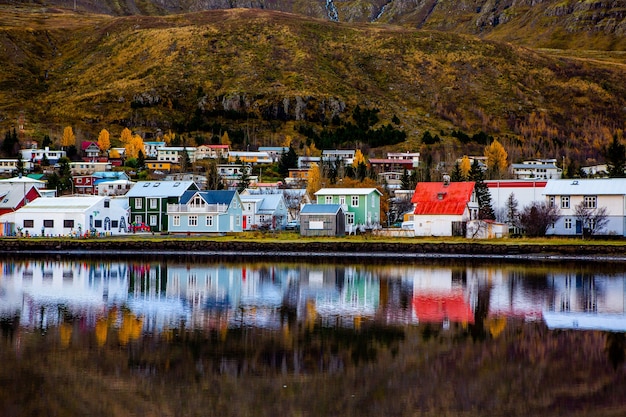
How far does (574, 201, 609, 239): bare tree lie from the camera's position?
58.7 m

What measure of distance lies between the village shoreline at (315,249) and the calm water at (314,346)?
10.9 m

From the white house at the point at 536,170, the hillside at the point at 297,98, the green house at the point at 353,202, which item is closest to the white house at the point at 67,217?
the green house at the point at 353,202

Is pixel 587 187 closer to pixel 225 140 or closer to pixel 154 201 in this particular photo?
pixel 154 201

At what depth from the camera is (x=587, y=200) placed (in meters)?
60.1

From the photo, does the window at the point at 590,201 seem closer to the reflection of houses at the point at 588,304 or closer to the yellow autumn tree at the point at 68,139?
the reflection of houses at the point at 588,304

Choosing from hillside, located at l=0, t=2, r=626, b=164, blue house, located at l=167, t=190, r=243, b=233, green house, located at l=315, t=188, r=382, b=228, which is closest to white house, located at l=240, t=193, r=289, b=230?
blue house, located at l=167, t=190, r=243, b=233

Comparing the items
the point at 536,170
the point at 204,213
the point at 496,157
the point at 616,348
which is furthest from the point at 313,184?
the point at 616,348

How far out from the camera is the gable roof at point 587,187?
59.7 m

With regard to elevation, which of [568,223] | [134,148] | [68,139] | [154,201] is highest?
[68,139]

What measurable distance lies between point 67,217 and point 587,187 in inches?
1590

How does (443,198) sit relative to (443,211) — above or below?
above

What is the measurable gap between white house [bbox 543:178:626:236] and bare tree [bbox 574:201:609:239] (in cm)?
23

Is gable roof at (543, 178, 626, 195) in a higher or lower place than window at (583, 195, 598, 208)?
higher

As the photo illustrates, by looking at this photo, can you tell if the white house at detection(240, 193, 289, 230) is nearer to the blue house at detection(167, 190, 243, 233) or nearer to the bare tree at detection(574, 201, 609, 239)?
the blue house at detection(167, 190, 243, 233)
